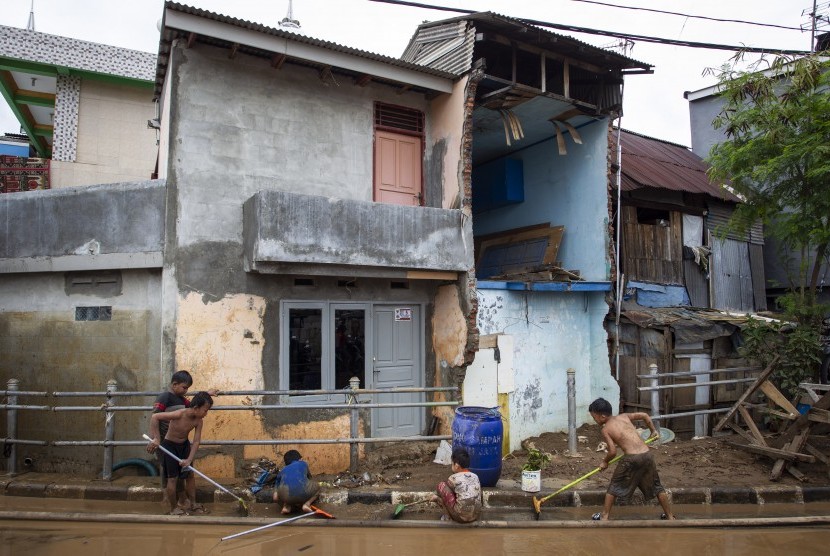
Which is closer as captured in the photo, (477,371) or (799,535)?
(799,535)

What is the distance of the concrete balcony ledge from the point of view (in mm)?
7664

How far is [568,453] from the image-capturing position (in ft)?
29.2

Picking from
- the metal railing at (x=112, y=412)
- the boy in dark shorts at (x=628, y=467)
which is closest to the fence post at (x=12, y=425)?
the metal railing at (x=112, y=412)

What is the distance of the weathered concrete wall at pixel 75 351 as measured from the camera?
7871 mm

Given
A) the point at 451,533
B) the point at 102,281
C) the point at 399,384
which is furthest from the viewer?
the point at 399,384

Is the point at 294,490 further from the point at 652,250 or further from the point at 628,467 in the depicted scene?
the point at 652,250

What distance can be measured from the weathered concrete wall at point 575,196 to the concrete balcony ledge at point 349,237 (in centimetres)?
334

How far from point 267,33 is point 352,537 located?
678cm

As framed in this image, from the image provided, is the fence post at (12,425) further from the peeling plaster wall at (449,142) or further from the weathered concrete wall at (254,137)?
the peeling plaster wall at (449,142)

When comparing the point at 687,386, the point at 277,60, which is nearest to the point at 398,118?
the point at 277,60

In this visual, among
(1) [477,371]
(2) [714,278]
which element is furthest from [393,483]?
(2) [714,278]

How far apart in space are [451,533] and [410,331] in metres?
4.17

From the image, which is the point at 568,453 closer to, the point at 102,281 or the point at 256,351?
the point at 256,351

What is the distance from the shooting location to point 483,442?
7066 millimetres
